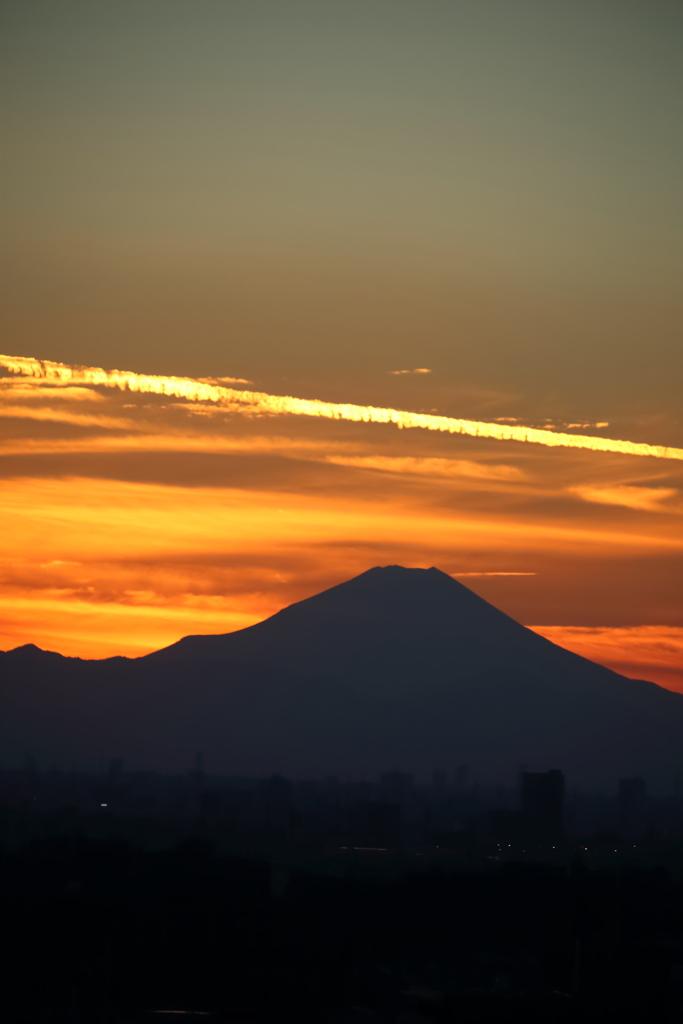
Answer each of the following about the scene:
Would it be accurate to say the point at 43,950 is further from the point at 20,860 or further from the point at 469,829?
the point at 469,829

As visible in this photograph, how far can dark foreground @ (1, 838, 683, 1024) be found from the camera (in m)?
30.7

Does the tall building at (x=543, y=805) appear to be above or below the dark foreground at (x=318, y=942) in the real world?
above

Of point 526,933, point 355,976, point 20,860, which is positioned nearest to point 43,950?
point 355,976

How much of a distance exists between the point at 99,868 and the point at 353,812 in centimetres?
5145

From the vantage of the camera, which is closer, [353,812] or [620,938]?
[620,938]

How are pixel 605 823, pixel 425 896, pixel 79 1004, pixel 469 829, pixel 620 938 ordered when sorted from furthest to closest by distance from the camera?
1. pixel 605 823
2. pixel 469 829
3. pixel 425 896
4. pixel 620 938
5. pixel 79 1004

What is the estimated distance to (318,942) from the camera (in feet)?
119

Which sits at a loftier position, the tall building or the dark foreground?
the tall building

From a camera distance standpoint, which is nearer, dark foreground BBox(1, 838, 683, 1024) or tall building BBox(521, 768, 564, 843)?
dark foreground BBox(1, 838, 683, 1024)

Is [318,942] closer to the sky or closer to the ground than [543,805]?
closer to the ground

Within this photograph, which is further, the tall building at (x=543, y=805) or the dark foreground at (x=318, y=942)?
the tall building at (x=543, y=805)

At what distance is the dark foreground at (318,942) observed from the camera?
30.7 metres

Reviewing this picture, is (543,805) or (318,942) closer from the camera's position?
(318,942)

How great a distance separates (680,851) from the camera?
69.8 m
